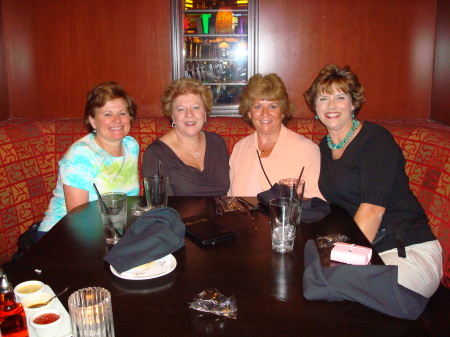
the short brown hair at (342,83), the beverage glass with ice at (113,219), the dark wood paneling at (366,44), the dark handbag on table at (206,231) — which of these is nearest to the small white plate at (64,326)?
the beverage glass with ice at (113,219)

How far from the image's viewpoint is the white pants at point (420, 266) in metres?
1.64

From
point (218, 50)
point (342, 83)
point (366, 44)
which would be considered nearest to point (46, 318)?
point (342, 83)

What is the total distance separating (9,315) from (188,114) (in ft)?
5.48

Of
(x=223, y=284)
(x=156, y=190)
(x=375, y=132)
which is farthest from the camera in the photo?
(x=375, y=132)

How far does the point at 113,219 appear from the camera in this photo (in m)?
1.34

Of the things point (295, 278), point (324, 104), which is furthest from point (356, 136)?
point (295, 278)

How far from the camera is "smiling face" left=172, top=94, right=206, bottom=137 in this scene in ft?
7.79

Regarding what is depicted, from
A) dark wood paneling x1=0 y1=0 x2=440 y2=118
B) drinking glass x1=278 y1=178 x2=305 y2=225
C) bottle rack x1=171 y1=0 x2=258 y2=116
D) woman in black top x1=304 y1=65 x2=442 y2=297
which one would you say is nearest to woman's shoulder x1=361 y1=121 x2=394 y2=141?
Result: woman in black top x1=304 y1=65 x2=442 y2=297

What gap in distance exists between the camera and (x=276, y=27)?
3730mm

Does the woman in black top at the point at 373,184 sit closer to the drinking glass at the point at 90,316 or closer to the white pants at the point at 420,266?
the white pants at the point at 420,266

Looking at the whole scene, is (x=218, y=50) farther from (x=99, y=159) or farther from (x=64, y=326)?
(x=64, y=326)

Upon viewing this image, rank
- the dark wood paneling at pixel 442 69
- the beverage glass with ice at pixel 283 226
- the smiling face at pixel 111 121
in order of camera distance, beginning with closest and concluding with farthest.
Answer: the beverage glass with ice at pixel 283 226 → the smiling face at pixel 111 121 → the dark wood paneling at pixel 442 69

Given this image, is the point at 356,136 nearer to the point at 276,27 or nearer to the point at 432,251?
the point at 432,251

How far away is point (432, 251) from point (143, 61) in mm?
2926
